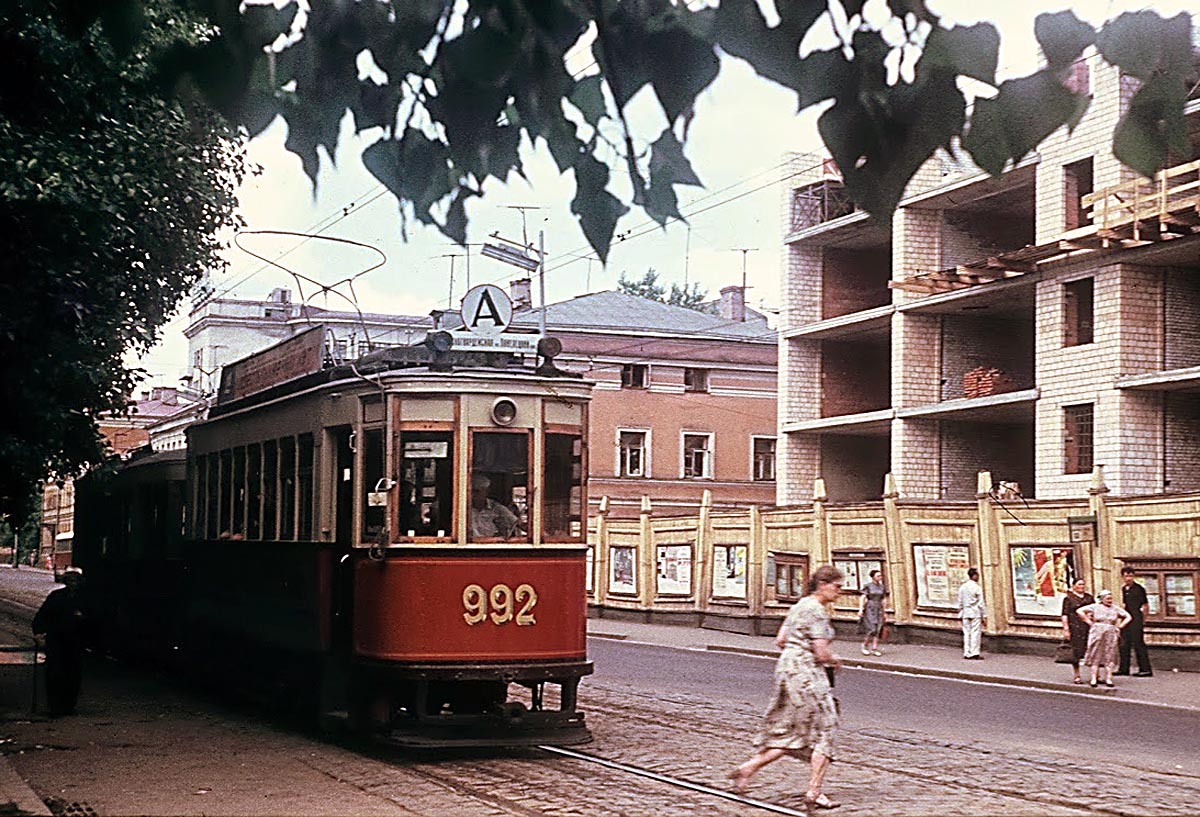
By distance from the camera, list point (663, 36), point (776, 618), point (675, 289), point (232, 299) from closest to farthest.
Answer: point (663, 36), point (776, 618), point (232, 299), point (675, 289)

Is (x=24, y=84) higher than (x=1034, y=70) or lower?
higher

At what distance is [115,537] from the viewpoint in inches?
996

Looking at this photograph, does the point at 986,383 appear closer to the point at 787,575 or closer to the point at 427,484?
the point at 787,575

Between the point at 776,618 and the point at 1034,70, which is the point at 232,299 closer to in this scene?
the point at 776,618

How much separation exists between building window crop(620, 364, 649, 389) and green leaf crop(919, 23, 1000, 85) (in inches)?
2192

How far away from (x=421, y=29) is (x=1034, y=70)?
1.35 meters

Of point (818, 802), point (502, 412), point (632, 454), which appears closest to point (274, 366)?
point (502, 412)

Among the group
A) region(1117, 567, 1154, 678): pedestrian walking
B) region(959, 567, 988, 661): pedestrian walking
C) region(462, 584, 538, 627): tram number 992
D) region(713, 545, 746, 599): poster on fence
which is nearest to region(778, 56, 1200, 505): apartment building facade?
region(959, 567, 988, 661): pedestrian walking

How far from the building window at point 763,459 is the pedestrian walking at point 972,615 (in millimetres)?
32632

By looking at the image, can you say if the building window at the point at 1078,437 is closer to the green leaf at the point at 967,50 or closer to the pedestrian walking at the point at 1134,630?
the pedestrian walking at the point at 1134,630

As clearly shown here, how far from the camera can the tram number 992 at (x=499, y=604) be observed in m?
13.3

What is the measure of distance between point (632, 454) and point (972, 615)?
3086 centimetres

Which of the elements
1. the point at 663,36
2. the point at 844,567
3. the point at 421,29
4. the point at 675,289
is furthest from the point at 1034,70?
the point at 675,289

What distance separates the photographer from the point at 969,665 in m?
27.4
